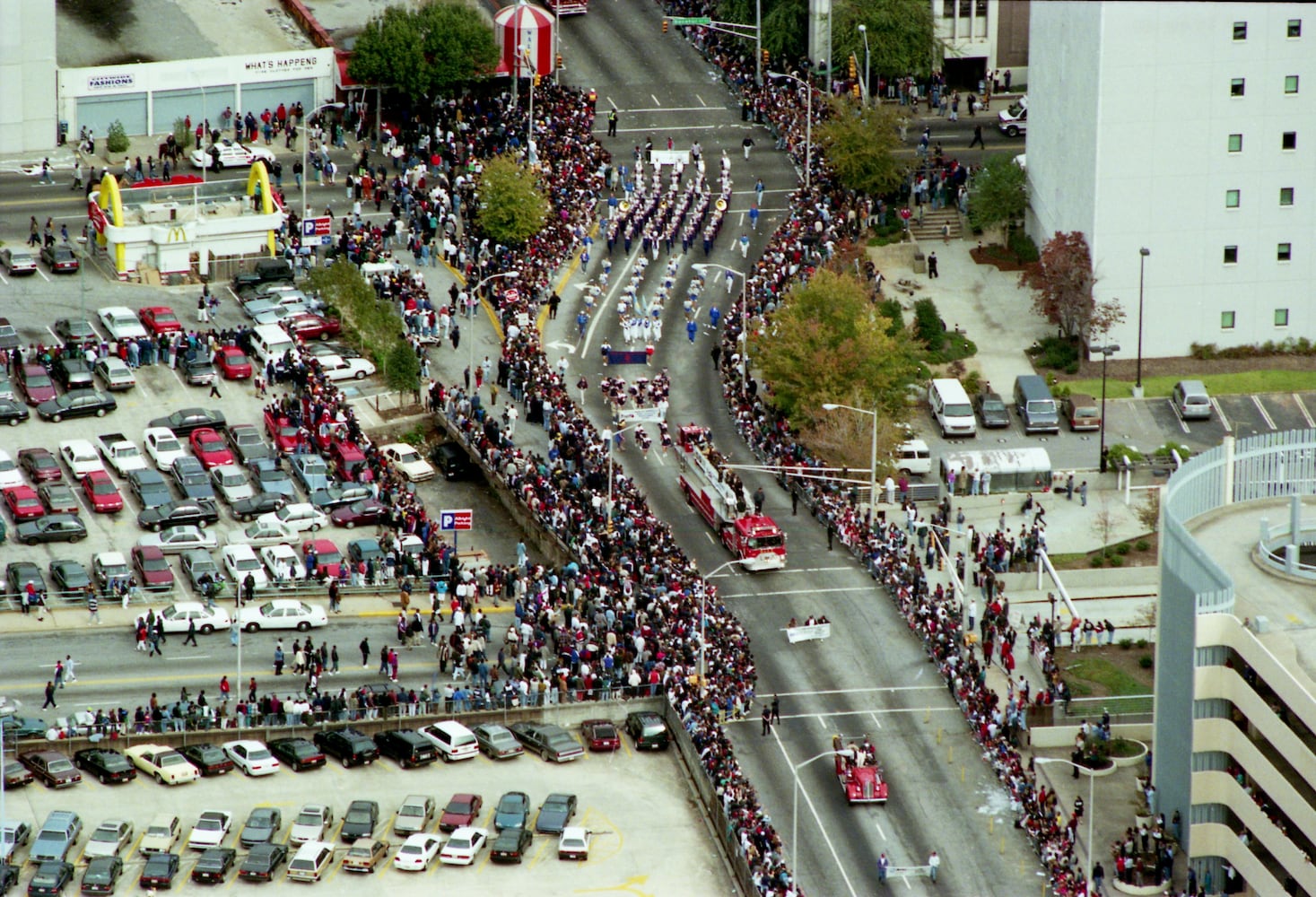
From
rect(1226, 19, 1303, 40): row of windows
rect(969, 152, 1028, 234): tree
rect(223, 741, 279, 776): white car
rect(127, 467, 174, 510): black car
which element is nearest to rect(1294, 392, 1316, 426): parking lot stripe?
rect(1226, 19, 1303, 40): row of windows

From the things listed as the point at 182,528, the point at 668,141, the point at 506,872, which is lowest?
the point at 506,872

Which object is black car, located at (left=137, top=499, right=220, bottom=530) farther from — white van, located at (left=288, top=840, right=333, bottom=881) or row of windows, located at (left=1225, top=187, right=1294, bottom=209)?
row of windows, located at (left=1225, top=187, right=1294, bottom=209)

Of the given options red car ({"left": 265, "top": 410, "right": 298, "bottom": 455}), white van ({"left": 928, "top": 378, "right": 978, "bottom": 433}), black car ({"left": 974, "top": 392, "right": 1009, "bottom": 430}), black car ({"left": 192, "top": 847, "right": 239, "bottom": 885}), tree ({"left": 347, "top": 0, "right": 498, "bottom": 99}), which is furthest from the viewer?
tree ({"left": 347, "top": 0, "right": 498, "bottom": 99})

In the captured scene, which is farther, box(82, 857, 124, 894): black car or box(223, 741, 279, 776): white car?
box(223, 741, 279, 776): white car

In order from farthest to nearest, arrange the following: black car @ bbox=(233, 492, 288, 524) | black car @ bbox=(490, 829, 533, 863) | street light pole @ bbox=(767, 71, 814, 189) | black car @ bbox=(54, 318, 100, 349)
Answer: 1. street light pole @ bbox=(767, 71, 814, 189)
2. black car @ bbox=(54, 318, 100, 349)
3. black car @ bbox=(233, 492, 288, 524)
4. black car @ bbox=(490, 829, 533, 863)

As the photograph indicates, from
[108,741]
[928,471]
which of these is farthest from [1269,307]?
[108,741]

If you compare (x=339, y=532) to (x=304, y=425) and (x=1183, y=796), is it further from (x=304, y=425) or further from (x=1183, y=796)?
(x=1183, y=796)
